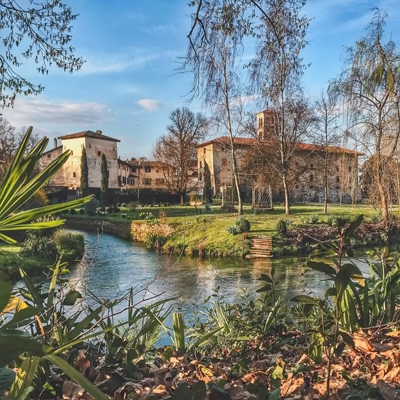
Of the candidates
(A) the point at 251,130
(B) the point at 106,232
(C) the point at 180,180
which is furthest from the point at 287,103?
(C) the point at 180,180

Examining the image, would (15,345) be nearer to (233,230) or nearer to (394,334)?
(394,334)

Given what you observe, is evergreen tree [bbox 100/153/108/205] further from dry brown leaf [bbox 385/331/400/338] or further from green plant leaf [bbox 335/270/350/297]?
green plant leaf [bbox 335/270/350/297]

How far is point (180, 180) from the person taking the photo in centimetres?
3991

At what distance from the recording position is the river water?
32.7 feet

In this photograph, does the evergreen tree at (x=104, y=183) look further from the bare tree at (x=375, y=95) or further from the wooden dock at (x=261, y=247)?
the bare tree at (x=375, y=95)

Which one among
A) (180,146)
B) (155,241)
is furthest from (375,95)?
(180,146)

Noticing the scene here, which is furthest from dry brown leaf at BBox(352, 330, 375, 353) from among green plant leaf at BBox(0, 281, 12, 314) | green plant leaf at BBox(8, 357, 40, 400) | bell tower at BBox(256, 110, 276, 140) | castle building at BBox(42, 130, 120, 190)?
castle building at BBox(42, 130, 120, 190)

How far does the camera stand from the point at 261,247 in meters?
17.3

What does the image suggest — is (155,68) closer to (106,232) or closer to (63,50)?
(63,50)

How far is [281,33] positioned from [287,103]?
19.4 metres

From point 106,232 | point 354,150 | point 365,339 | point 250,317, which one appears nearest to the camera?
point 365,339

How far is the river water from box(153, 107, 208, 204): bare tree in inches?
850

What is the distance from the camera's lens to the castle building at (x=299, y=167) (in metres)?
15.2

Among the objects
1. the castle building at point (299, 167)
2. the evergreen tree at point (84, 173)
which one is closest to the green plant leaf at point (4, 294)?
the castle building at point (299, 167)
